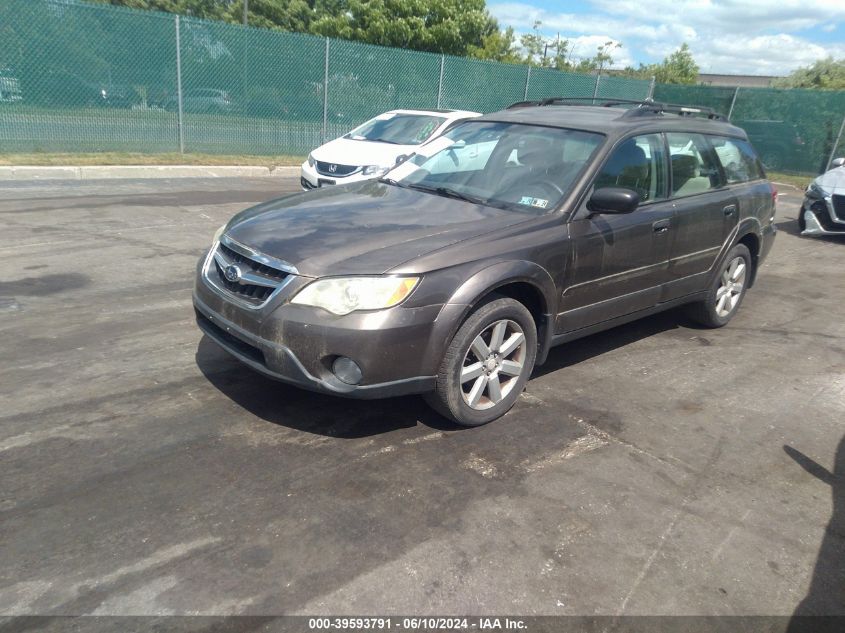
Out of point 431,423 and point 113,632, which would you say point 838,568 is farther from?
point 113,632

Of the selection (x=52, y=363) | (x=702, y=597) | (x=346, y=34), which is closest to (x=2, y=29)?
(x=52, y=363)

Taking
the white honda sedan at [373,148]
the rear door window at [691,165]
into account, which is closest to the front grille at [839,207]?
the white honda sedan at [373,148]

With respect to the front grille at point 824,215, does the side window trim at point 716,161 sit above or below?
above

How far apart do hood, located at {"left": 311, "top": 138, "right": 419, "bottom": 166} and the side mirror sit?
20.3 feet

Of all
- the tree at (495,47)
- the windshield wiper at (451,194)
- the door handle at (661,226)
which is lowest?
the door handle at (661,226)

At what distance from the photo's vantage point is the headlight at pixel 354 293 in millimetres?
3340

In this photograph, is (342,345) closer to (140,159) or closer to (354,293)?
(354,293)

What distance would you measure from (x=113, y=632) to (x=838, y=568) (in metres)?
2.97

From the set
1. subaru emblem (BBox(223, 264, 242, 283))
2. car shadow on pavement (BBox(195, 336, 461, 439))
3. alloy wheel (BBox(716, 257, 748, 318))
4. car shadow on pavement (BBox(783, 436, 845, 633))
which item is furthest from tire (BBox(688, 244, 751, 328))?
subaru emblem (BBox(223, 264, 242, 283))

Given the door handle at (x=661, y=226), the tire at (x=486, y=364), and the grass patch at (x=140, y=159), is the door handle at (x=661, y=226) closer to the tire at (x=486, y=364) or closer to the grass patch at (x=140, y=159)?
the tire at (x=486, y=364)

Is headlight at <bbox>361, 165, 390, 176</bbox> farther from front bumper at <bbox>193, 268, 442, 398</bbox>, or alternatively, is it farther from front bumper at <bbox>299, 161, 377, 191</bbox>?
front bumper at <bbox>193, 268, 442, 398</bbox>

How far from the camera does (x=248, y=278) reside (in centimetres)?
360

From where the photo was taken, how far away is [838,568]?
116 inches

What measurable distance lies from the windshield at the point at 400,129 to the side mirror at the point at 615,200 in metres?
7.16
